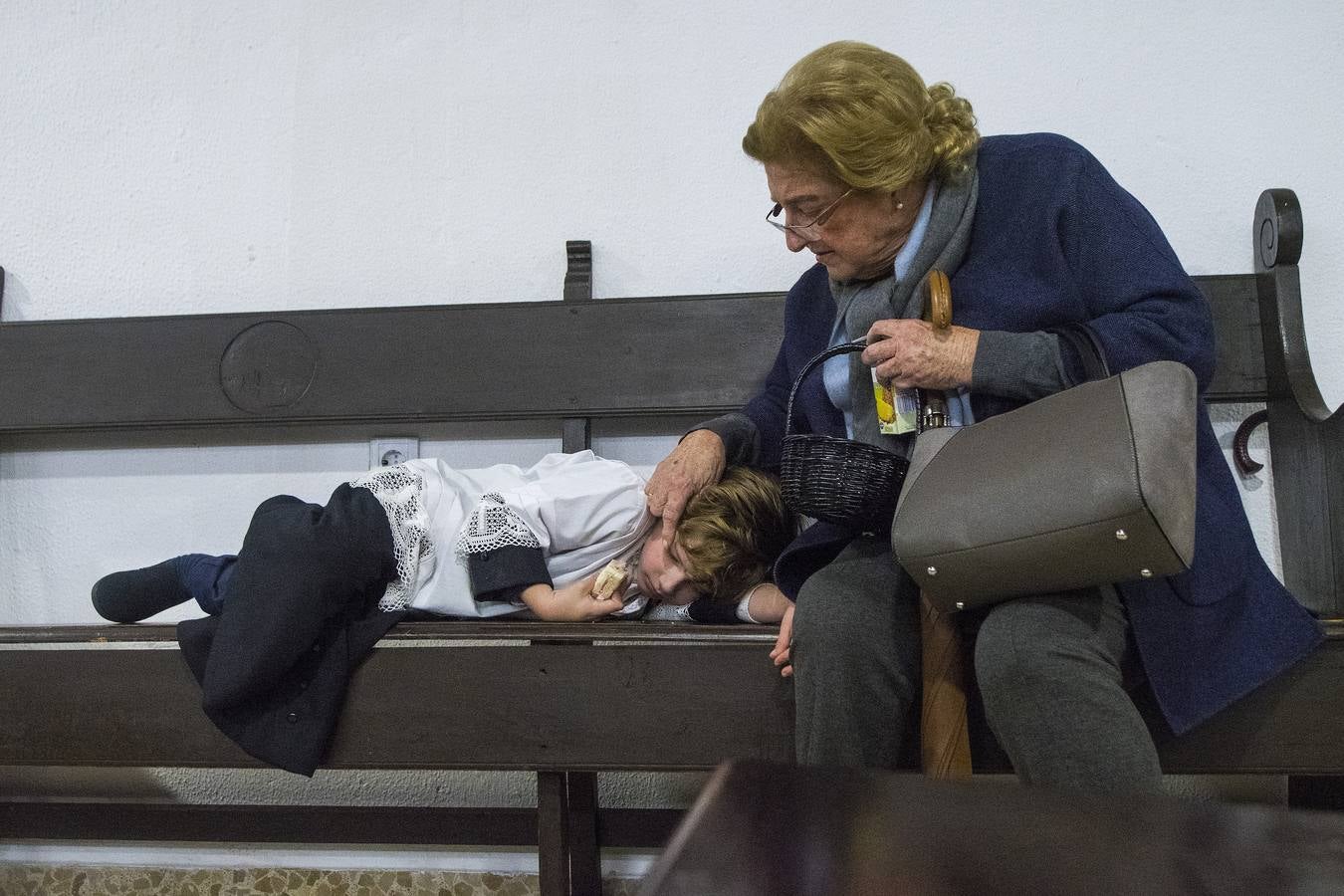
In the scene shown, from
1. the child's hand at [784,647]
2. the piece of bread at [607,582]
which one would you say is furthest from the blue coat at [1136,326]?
the piece of bread at [607,582]

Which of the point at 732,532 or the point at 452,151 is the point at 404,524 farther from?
the point at 452,151

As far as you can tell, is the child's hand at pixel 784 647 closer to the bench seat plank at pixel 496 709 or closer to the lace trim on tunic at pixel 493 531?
the bench seat plank at pixel 496 709

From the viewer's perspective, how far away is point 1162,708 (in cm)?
138

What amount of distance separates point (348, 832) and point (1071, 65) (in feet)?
6.65

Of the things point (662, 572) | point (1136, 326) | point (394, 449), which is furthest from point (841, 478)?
point (394, 449)

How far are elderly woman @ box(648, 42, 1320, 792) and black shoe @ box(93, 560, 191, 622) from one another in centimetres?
112

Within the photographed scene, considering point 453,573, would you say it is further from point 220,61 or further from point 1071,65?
point 1071,65

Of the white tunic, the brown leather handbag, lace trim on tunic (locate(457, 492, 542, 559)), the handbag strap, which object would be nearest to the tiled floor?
the white tunic

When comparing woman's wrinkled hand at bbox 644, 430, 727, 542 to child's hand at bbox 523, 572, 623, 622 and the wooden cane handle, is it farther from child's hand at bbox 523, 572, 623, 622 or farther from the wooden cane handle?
the wooden cane handle

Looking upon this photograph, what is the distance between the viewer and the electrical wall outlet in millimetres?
2332

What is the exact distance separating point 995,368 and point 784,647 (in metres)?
0.47

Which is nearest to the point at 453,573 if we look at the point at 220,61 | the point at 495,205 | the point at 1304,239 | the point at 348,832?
the point at 348,832

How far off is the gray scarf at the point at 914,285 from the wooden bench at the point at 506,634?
13.6 inches

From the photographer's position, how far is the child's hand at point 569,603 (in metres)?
1.83
